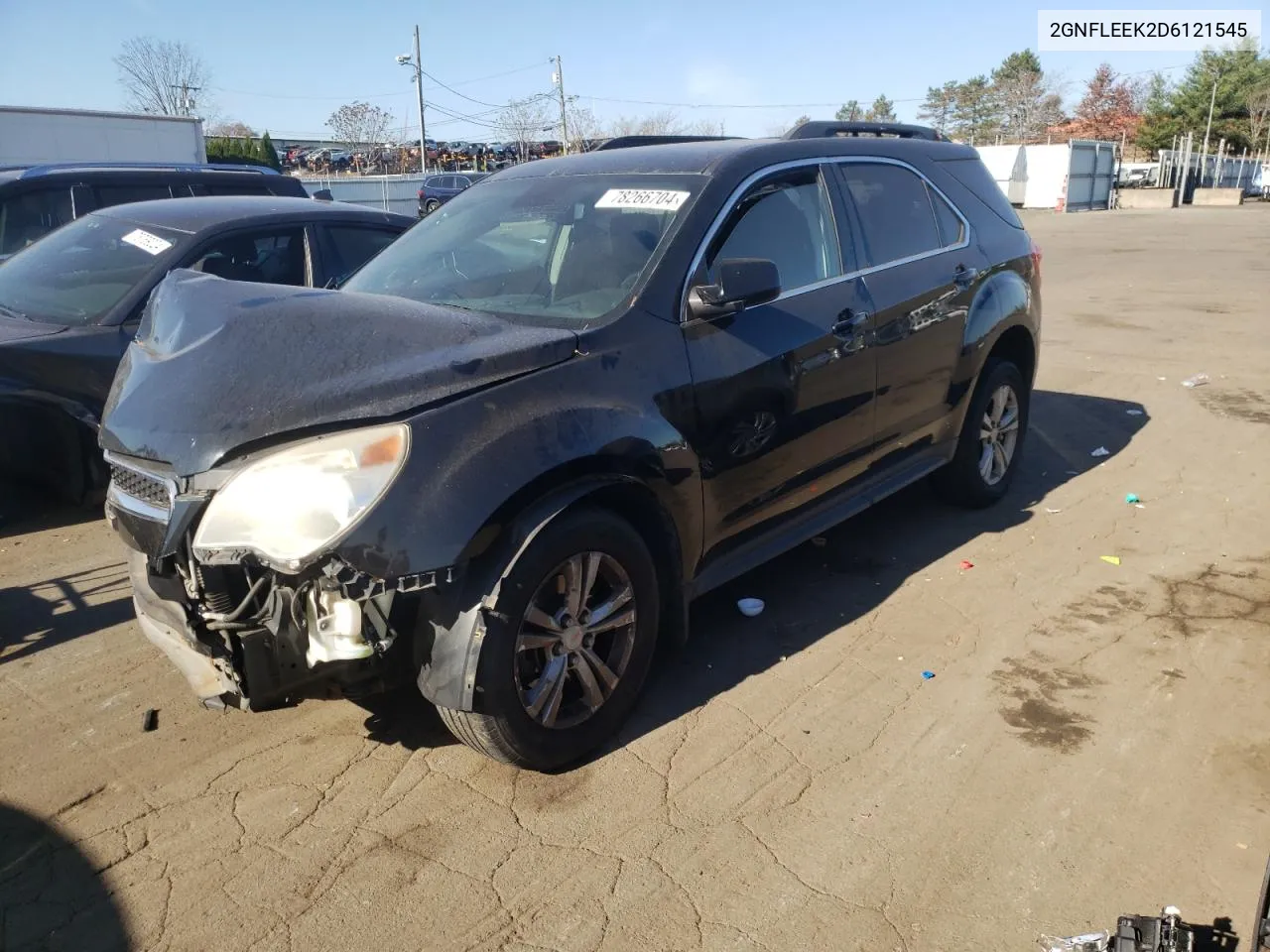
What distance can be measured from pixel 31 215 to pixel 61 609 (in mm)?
5455

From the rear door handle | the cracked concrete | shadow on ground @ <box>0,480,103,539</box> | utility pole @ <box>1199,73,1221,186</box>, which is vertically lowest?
the cracked concrete

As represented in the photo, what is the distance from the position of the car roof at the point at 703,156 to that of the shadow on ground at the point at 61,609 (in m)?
2.68

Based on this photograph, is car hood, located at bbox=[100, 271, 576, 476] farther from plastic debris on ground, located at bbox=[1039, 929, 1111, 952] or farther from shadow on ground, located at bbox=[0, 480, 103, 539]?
shadow on ground, located at bbox=[0, 480, 103, 539]

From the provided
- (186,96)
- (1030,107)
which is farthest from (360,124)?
(1030,107)

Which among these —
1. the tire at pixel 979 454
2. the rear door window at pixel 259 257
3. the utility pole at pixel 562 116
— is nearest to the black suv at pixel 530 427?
the tire at pixel 979 454

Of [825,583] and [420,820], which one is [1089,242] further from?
[420,820]

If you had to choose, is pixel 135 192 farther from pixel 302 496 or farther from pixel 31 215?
pixel 302 496

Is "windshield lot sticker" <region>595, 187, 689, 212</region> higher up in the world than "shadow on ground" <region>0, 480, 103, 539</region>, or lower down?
higher up

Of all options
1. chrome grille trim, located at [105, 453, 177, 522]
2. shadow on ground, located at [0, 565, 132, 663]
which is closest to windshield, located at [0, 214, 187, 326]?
shadow on ground, located at [0, 565, 132, 663]

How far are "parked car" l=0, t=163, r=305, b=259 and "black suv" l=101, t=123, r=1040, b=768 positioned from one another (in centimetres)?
536

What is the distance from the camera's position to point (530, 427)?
9.84 ft

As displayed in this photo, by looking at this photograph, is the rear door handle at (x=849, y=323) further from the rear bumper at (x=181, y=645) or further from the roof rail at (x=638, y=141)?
the rear bumper at (x=181, y=645)

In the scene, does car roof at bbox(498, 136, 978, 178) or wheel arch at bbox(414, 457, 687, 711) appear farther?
car roof at bbox(498, 136, 978, 178)

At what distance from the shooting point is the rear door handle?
13.7 feet
